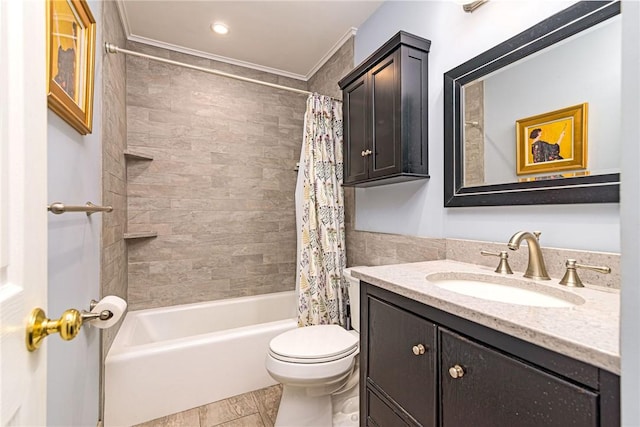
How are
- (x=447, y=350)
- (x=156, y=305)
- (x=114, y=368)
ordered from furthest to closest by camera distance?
(x=156, y=305) < (x=114, y=368) < (x=447, y=350)

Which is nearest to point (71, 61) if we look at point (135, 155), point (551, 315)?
point (135, 155)

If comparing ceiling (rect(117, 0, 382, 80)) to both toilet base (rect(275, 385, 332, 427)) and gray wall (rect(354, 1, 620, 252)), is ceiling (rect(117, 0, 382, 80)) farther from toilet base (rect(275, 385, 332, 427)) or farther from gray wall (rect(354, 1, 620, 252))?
toilet base (rect(275, 385, 332, 427))

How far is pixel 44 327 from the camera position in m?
0.49

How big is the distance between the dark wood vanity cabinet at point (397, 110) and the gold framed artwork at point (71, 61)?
1354mm

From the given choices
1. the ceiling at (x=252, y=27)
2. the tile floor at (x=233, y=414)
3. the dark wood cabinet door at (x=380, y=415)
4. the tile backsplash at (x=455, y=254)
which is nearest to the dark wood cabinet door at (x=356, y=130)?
the tile backsplash at (x=455, y=254)

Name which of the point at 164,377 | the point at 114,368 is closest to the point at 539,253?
the point at 164,377

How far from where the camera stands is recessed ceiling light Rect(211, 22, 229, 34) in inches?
84.8

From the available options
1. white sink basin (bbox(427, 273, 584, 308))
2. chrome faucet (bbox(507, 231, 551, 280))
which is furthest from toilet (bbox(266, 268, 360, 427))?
chrome faucet (bbox(507, 231, 551, 280))

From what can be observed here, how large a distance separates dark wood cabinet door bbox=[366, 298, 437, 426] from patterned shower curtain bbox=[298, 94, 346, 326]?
3.27 feet

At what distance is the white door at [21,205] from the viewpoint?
16.2 inches

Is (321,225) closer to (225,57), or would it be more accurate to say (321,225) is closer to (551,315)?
(551,315)

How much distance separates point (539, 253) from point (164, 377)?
6.57 ft

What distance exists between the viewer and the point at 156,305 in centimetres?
241

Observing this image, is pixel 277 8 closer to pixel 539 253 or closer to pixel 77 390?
pixel 539 253
